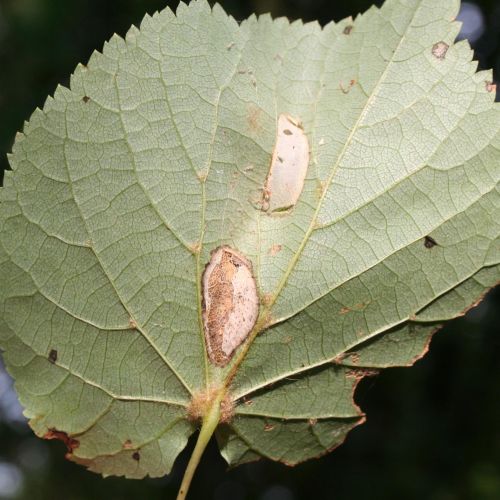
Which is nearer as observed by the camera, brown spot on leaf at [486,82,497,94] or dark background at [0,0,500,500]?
brown spot on leaf at [486,82,497,94]

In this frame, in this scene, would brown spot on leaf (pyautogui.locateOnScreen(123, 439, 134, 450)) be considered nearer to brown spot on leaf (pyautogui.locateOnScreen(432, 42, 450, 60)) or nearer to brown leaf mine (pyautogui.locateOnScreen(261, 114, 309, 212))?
brown leaf mine (pyautogui.locateOnScreen(261, 114, 309, 212))

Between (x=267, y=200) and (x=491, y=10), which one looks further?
(x=491, y=10)

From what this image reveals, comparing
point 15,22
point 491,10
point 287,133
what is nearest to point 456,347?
point 491,10

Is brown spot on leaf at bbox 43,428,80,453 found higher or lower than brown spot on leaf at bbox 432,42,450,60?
lower

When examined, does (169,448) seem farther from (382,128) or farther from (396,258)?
(382,128)

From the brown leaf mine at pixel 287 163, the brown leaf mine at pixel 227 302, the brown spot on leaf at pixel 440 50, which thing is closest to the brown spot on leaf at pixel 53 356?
the brown leaf mine at pixel 227 302

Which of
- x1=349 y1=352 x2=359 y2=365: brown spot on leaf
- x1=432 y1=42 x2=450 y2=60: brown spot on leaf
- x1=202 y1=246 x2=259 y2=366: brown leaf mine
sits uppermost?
x1=432 y1=42 x2=450 y2=60: brown spot on leaf

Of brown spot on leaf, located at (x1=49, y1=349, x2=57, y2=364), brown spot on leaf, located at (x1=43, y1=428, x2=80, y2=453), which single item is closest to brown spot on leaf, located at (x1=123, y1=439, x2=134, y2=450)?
brown spot on leaf, located at (x1=43, y1=428, x2=80, y2=453)

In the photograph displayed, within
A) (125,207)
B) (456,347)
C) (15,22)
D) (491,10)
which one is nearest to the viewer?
(125,207)
